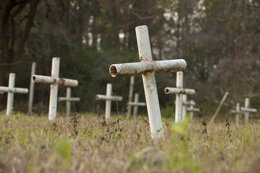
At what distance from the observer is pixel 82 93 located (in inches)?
993

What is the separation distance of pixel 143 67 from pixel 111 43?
24660mm

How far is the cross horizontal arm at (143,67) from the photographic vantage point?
4.99 meters

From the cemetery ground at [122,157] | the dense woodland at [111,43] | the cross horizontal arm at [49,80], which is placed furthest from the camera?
the dense woodland at [111,43]

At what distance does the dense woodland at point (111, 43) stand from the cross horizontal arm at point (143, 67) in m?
13.8

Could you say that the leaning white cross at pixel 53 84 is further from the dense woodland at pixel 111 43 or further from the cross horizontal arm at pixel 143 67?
the dense woodland at pixel 111 43

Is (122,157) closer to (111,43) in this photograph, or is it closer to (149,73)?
(149,73)

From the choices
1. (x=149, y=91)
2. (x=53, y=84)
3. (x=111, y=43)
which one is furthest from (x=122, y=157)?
(x=111, y=43)

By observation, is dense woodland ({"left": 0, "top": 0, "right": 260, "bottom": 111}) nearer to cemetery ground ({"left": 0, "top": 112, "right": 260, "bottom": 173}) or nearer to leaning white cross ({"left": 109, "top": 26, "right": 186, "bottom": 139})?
leaning white cross ({"left": 109, "top": 26, "right": 186, "bottom": 139})

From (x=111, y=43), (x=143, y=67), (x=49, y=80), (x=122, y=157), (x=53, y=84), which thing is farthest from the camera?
(x=111, y=43)

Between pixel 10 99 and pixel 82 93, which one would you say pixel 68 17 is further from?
pixel 10 99

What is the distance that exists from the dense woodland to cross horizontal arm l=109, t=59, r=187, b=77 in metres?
13.8

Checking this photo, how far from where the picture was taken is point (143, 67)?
5.32 m

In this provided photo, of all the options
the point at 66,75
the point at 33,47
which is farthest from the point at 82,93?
the point at 33,47

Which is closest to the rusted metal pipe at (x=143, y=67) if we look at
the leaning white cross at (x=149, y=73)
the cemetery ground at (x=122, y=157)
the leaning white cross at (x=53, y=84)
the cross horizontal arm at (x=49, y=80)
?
the leaning white cross at (x=149, y=73)
